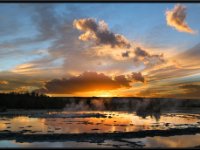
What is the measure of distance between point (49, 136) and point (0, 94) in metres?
53.4

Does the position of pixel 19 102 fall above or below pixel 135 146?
above

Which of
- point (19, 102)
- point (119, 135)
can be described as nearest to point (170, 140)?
point (119, 135)

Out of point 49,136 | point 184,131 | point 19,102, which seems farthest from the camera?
point 19,102

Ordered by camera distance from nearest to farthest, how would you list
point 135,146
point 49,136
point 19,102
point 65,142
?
1. point 135,146
2. point 65,142
3. point 49,136
4. point 19,102

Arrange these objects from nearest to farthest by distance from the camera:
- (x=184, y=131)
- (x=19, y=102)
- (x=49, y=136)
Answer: (x=49, y=136) → (x=184, y=131) → (x=19, y=102)

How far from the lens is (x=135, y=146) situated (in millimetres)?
16953

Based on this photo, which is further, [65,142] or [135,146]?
[65,142]

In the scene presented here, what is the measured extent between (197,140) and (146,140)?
125 inches

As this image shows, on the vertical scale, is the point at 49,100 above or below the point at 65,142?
above

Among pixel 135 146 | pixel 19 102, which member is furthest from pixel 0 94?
pixel 135 146

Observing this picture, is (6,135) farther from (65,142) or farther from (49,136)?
(65,142)

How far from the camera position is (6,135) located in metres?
20.2

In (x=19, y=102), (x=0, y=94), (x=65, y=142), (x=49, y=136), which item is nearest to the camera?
(x=65, y=142)

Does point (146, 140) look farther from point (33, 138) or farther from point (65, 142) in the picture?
point (33, 138)
